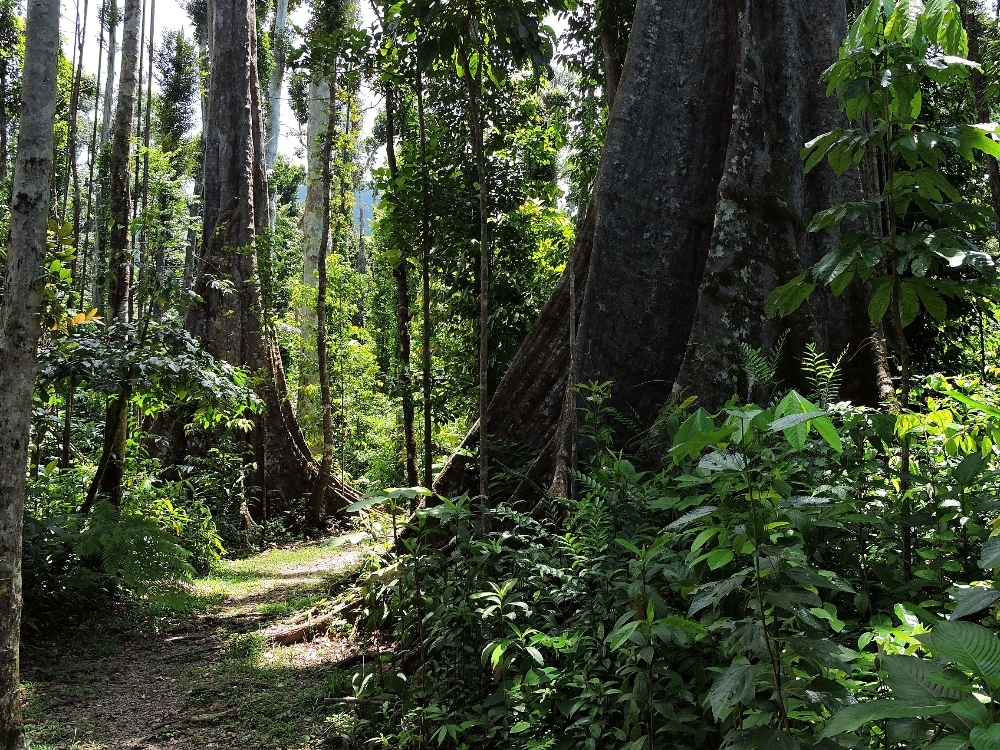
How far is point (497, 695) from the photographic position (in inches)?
107

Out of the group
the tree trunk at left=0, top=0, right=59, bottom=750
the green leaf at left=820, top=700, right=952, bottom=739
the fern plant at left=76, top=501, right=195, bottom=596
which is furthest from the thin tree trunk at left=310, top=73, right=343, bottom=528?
the green leaf at left=820, top=700, right=952, bottom=739

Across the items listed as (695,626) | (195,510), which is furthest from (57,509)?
(695,626)

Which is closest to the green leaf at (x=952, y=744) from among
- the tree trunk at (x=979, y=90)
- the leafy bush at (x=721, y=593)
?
the leafy bush at (x=721, y=593)

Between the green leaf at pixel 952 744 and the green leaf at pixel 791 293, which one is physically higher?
the green leaf at pixel 791 293

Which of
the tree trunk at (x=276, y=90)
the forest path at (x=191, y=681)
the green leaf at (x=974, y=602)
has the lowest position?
the forest path at (x=191, y=681)

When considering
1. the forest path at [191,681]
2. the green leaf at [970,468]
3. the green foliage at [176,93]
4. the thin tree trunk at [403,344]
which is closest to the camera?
the green leaf at [970,468]

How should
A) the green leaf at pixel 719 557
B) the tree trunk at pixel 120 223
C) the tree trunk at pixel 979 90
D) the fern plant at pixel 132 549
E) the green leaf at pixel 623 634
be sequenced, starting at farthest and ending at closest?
1. the tree trunk at pixel 979 90
2. the tree trunk at pixel 120 223
3. the fern plant at pixel 132 549
4. the green leaf at pixel 623 634
5. the green leaf at pixel 719 557

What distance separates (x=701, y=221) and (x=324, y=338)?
705 cm

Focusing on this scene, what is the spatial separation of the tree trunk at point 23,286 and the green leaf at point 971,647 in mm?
3440

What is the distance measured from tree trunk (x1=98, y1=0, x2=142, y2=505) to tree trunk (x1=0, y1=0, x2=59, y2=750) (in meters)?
2.51

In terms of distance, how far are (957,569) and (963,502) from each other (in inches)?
7.7

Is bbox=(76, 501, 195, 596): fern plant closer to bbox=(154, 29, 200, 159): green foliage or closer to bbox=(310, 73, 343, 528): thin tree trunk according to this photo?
bbox=(310, 73, 343, 528): thin tree trunk

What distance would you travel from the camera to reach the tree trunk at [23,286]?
3141mm

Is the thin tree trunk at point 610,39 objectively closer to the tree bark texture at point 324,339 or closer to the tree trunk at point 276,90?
the tree bark texture at point 324,339
